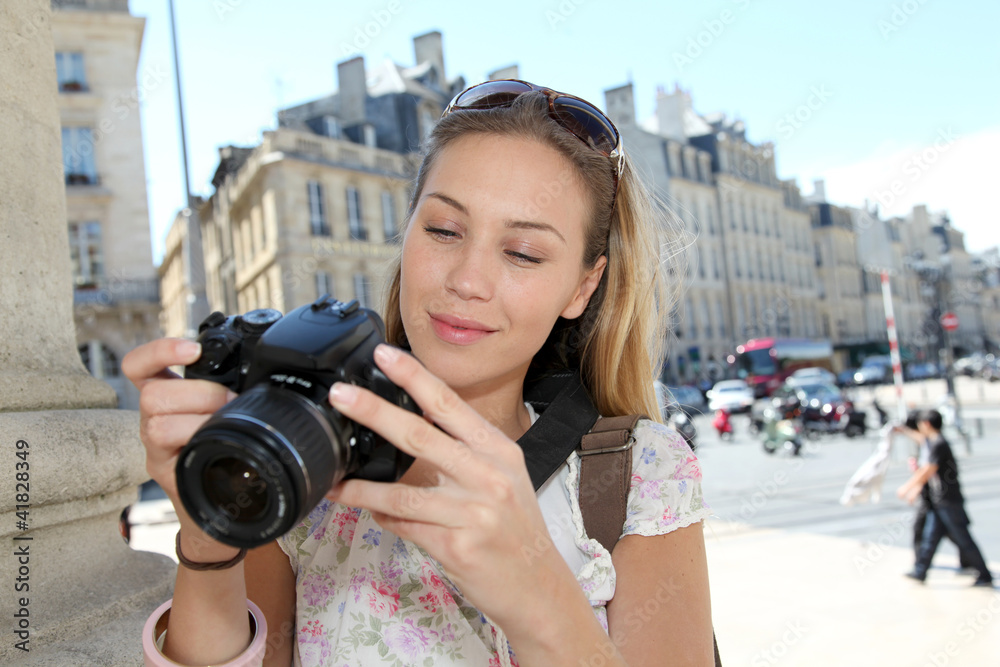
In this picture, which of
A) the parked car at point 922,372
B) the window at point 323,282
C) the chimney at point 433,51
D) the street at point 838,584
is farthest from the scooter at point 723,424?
the parked car at point 922,372

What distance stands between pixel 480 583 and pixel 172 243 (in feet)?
172

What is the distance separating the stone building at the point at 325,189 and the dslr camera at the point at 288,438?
24.4 m

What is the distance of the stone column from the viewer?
141 cm

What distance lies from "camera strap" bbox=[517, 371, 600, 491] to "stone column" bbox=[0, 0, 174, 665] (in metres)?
0.82

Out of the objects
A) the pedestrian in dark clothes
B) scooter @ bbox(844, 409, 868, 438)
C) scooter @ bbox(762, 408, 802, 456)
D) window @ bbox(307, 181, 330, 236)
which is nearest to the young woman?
the pedestrian in dark clothes

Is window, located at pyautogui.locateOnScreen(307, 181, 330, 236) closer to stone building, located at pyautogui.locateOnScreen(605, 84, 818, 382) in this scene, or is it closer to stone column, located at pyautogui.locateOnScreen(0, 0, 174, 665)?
stone building, located at pyautogui.locateOnScreen(605, 84, 818, 382)

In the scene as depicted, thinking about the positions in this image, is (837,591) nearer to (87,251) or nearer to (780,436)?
(780,436)

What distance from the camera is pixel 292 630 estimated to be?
4.79ft

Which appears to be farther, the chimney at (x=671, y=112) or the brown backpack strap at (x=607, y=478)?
the chimney at (x=671, y=112)

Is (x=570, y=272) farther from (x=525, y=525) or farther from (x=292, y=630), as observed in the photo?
(x=292, y=630)

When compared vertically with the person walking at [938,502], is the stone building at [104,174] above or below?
above

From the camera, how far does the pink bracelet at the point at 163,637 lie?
121cm

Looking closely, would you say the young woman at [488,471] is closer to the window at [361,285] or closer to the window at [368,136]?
the window at [361,285]

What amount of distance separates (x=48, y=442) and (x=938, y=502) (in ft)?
22.7
